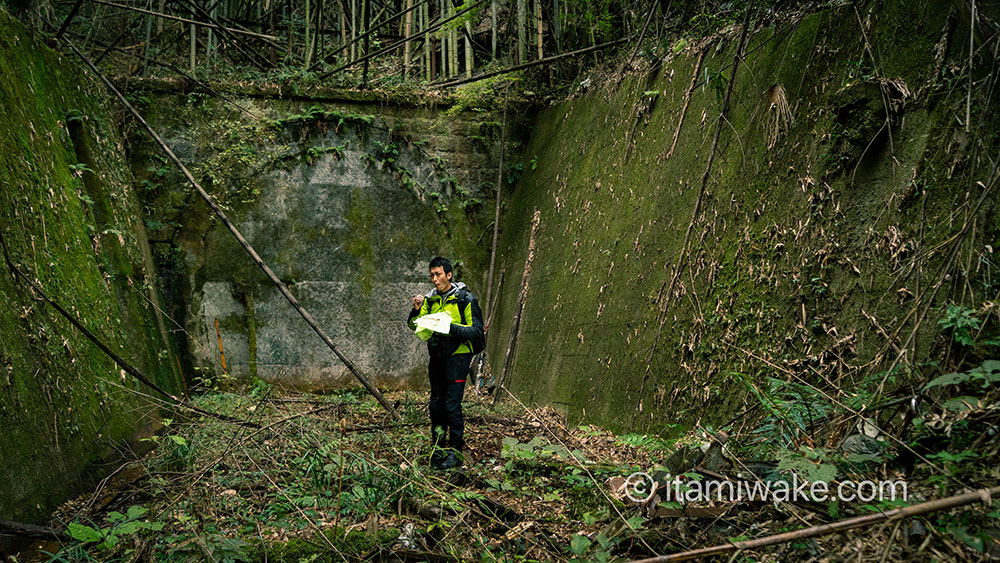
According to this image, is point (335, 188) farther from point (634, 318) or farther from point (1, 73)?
point (634, 318)

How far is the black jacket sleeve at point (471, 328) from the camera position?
14.5ft

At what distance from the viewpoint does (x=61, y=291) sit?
456 centimetres

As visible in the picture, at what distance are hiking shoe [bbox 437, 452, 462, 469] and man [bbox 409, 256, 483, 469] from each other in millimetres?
56

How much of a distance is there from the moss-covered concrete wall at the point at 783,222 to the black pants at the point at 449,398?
1323 millimetres

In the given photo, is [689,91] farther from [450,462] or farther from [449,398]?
[450,462]

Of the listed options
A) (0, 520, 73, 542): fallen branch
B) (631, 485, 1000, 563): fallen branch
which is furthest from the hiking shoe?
(631, 485, 1000, 563): fallen branch

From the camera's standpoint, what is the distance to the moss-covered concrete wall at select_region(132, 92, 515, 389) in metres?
8.28

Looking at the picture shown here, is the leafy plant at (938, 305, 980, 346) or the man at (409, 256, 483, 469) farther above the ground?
the leafy plant at (938, 305, 980, 346)

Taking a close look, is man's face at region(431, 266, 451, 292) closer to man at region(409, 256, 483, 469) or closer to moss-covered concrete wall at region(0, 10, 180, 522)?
man at region(409, 256, 483, 469)

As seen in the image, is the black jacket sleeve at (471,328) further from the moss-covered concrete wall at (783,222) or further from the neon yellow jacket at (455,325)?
the moss-covered concrete wall at (783,222)

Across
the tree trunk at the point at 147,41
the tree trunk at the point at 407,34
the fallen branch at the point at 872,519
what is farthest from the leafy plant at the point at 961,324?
the tree trunk at the point at 147,41

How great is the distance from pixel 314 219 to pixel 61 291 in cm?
428

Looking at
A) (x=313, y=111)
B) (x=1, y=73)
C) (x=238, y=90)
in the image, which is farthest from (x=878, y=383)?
(x=238, y=90)

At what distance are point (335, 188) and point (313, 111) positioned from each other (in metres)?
1.10
